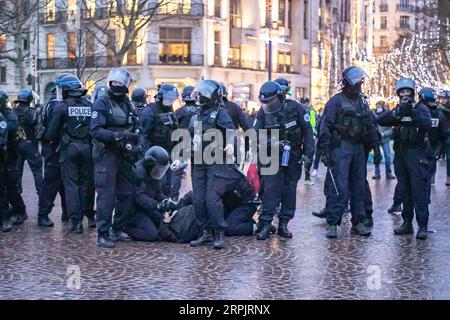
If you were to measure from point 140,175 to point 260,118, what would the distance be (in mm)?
1738

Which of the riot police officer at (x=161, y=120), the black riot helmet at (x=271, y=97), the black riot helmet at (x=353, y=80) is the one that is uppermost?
the black riot helmet at (x=353, y=80)

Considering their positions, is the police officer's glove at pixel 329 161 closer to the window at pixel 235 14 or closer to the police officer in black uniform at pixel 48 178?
the police officer in black uniform at pixel 48 178

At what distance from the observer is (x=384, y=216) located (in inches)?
474

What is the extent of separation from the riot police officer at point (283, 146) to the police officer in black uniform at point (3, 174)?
3365 mm

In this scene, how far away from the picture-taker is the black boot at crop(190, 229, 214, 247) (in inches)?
365

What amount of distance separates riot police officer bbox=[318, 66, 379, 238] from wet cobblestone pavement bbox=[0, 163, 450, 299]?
0.57 meters

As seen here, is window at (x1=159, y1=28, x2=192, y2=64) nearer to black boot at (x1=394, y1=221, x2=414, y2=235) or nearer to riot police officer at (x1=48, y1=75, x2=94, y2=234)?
riot police officer at (x1=48, y1=75, x2=94, y2=234)

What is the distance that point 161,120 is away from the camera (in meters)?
12.0

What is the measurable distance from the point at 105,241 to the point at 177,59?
37776mm

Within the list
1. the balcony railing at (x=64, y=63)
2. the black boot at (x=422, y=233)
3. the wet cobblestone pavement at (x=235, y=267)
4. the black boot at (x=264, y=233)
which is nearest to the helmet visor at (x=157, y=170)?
the wet cobblestone pavement at (x=235, y=267)

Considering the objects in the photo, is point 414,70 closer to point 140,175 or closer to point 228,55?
point 228,55

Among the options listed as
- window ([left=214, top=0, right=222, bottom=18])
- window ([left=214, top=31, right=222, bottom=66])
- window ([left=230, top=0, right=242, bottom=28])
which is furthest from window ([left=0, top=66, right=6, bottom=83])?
window ([left=230, top=0, right=242, bottom=28])

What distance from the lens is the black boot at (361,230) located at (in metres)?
10.0

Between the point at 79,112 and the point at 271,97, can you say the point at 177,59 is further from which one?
the point at 271,97
